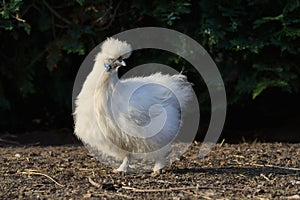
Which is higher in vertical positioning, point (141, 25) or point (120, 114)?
point (141, 25)

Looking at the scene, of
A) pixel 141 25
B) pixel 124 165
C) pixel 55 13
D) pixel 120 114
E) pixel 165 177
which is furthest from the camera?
pixel 141 25

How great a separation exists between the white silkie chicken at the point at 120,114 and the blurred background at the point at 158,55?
80.6 inches

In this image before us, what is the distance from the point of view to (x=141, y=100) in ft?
18.0

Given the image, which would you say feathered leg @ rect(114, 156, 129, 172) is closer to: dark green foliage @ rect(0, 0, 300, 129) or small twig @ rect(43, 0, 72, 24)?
dark green foliage @ rect(0, 0, 300, 129)

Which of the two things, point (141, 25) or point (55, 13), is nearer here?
point (55, 13)

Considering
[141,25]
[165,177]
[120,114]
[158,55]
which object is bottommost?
[165,177]

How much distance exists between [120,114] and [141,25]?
3088 mm

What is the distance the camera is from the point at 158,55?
26.1 ft

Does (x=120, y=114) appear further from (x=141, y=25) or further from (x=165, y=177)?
(x=141, y=25)

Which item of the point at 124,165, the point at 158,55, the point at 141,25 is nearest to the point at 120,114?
the point at 124,165

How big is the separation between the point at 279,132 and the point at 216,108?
4.93ft

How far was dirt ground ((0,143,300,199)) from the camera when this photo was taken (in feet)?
16.2

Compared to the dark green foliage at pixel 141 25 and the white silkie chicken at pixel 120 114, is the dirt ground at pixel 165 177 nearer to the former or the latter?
the white silkie chicken at pixel 120 114

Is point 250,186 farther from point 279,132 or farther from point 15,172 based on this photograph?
point 279,132
